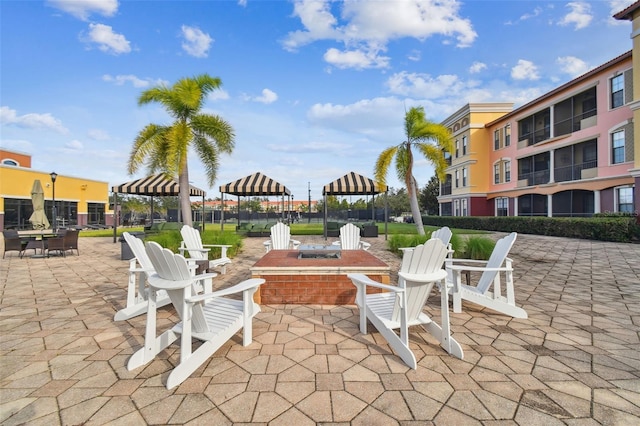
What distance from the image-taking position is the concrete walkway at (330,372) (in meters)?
1.85

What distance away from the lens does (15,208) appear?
70.1 ft

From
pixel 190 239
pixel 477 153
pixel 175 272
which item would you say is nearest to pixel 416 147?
pixel 190 239

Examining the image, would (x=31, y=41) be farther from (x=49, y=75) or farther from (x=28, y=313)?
(x=28, y=313)

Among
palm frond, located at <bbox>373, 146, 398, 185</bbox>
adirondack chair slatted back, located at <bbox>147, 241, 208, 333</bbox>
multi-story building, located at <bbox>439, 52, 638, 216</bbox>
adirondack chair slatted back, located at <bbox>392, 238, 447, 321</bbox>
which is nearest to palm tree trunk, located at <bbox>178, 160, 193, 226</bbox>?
adirondack chair slatted back, located at <bbox>147, 241, 208, 333</bbox>

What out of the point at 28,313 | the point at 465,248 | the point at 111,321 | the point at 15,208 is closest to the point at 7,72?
the point at 28,313

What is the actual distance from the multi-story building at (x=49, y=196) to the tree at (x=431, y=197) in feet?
118

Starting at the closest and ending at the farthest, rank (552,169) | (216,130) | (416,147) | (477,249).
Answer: (477,249)
(216,130)
(416,147)
(552,169)

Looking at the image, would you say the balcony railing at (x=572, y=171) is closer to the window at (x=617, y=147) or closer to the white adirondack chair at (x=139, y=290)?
the window at (x=617, y=147)

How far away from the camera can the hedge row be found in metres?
11.1

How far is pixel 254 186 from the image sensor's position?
1280cm

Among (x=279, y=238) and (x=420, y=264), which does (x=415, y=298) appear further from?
(x=279, y=238)

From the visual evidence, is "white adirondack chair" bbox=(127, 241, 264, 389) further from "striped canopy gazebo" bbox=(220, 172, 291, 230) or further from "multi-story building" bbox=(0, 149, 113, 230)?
"multi-story building" bbox=(0, 149, 113, 230)

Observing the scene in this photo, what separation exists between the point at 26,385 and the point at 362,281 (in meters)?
2.84

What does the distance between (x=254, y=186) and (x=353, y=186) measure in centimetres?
438
